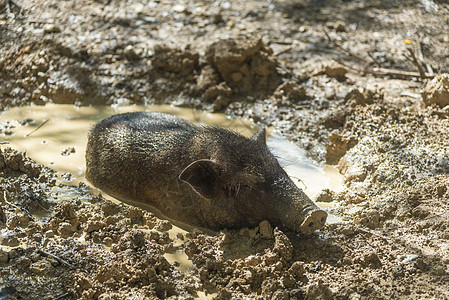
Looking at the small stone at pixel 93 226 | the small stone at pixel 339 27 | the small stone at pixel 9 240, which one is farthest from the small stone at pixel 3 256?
the small stone at pixel 339 27

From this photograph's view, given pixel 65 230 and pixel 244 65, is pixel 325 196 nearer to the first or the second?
pixel 65 230

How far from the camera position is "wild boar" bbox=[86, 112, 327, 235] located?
460 cm

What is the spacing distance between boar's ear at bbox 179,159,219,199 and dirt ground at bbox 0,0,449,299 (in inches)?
15.7

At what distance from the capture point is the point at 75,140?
6.36 meters

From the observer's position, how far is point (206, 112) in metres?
7.15

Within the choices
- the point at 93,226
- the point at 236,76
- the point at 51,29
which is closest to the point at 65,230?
the point at 93,226

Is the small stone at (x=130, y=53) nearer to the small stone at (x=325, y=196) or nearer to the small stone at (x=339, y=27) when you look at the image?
the small stone at (x=339, y=27)

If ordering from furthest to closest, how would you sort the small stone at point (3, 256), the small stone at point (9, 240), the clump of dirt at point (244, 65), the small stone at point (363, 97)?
the clump of dirt at point (244, 65)
the small stone at point (363, 97)
the small stone at point (9, 240)
the small stone at point (3, 256)

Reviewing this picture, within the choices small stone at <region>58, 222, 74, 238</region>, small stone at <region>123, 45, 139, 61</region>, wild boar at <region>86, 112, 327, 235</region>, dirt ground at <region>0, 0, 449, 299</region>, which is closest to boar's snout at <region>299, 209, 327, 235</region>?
wild boar at <region>86, 112, 327, 235</region>

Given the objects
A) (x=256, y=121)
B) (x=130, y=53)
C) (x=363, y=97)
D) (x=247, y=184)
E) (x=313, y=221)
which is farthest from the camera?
(x=130, y=53)

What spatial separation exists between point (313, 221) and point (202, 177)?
112 centimetres

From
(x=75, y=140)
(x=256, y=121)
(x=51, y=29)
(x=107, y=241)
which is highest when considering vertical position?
(x=51, y=29)

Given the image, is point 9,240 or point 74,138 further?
point 74,138

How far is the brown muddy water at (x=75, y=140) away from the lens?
5.62m
